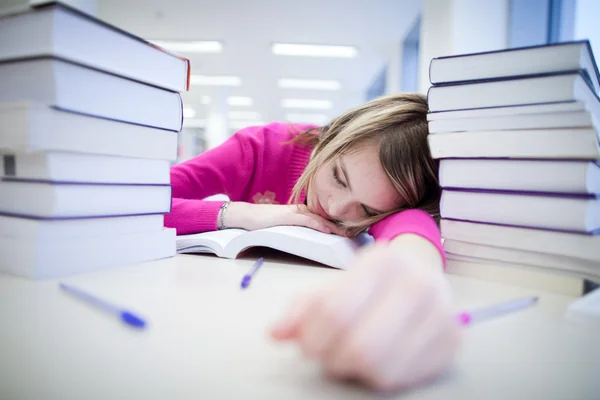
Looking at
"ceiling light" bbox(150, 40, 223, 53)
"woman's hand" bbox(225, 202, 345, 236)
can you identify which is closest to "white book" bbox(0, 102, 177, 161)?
"woman's hand" bbox(225, 202, 345, 236)

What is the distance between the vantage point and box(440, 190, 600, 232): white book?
1.56 feet

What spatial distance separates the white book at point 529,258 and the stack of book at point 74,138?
54 centimetres

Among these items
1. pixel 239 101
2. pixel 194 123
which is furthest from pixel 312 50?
pixel 194 123

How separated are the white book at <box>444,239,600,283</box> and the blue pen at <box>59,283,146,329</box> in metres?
0.51

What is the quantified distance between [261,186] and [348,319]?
102cm

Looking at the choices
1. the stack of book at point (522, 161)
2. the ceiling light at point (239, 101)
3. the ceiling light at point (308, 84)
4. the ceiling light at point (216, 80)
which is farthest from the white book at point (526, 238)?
the ceiling light at point (239, 101)

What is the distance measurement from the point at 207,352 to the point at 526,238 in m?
0.49

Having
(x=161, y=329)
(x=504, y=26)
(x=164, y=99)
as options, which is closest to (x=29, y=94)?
(x=164, y=99)

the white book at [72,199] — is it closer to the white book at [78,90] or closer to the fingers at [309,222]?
the white book at [78,90]

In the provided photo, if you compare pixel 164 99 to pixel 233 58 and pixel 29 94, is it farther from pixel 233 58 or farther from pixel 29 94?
pixel 233 58

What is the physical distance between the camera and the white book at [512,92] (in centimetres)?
47

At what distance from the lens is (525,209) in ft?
1.68

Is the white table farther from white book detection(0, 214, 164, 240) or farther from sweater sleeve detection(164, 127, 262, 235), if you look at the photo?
sweater sleeve detection(164, 127, 262, 235)

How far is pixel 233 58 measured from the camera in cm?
495
